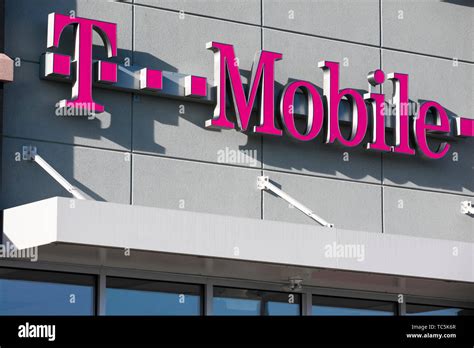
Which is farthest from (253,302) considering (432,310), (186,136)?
(432,310)

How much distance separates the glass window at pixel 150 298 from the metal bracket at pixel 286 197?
1692 mm

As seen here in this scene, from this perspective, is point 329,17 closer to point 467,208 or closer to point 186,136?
point 186,136

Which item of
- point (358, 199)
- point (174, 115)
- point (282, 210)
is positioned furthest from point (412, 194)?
point (174, 115)

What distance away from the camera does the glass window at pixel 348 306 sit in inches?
722

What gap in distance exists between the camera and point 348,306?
18.6 metres

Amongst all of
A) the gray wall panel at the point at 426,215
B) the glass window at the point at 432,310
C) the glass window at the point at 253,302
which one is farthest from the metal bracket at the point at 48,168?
the glass window at the point at 432,310

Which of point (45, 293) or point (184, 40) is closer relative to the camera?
point (45, 293)

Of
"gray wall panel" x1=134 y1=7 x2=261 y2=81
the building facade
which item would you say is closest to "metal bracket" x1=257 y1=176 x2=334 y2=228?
the building facade

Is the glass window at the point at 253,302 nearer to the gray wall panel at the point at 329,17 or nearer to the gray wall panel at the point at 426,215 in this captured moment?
the gray wall panel at the point at 426,215

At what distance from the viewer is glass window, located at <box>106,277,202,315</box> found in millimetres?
16766

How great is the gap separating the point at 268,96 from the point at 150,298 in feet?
11.0

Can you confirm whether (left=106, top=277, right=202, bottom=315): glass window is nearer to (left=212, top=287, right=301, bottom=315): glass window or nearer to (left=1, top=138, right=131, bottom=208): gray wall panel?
(left=212, top=287, right=301, bottom=315): glass window
